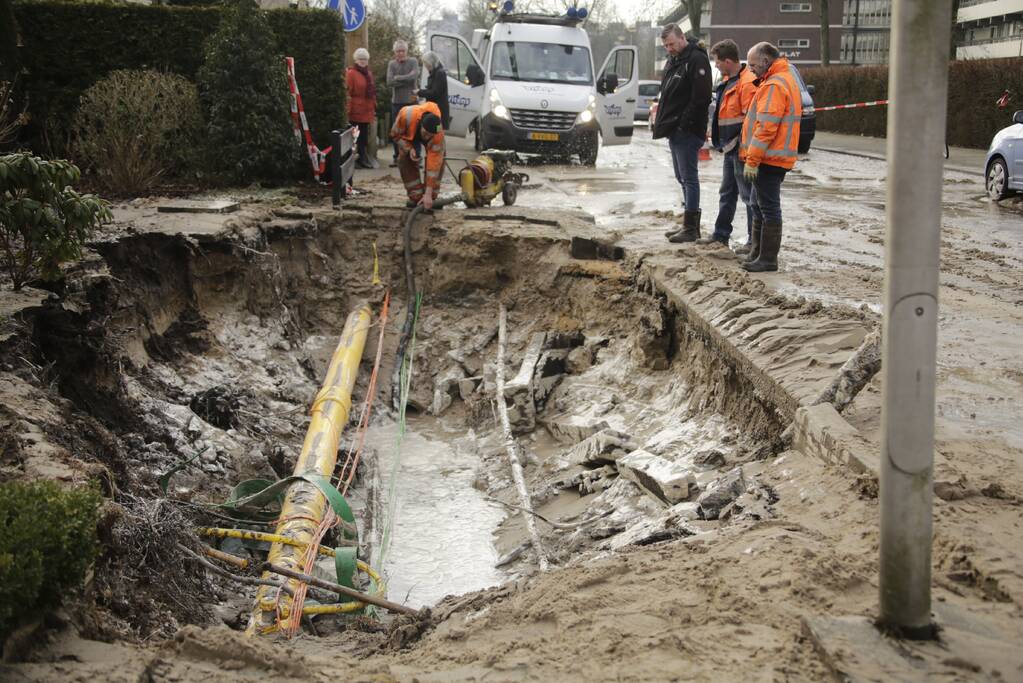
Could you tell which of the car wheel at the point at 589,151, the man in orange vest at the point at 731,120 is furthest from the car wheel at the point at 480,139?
the man in orange vest at the point at 731,120

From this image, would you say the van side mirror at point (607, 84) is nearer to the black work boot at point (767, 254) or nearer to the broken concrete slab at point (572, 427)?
the black work boot at point (767, 254)

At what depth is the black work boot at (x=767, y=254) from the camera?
848 centimetres

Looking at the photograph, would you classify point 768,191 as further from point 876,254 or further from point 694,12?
point 694,12

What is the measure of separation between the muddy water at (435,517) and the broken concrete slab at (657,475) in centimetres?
105

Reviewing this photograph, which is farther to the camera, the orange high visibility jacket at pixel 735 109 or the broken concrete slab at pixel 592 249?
the broken concrete slab at pixel 592 249

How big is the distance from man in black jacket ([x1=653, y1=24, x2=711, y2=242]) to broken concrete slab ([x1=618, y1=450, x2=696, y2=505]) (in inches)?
169

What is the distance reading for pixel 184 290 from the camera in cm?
917

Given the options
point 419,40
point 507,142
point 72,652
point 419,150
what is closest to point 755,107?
point 419,150

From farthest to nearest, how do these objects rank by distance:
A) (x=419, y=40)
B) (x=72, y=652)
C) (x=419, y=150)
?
(x=419, y=40) → (x=419, y=150) → (x=72, y=652)

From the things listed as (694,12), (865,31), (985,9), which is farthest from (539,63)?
(865,31)

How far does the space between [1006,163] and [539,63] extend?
31.0 feet

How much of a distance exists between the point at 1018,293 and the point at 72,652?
7.43 m

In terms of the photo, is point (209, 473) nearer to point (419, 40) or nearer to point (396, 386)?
point (396, 386)

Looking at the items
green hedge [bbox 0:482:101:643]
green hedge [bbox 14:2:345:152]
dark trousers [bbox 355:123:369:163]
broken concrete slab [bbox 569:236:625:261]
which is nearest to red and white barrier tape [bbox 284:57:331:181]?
green hedge [bbox 14:2:345:152]
